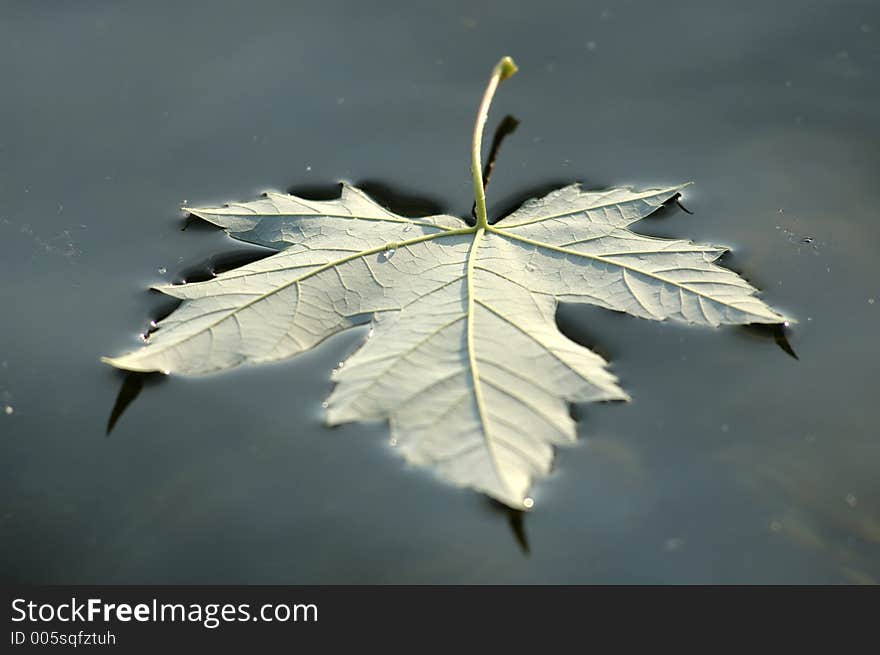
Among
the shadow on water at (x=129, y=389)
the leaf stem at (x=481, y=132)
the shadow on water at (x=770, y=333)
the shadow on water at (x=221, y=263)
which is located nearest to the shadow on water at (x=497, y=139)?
the leaf stem at (x=481, y=132)

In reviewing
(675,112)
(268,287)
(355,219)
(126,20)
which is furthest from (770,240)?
(126,20)

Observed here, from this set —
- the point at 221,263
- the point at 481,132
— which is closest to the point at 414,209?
the point at 481,132

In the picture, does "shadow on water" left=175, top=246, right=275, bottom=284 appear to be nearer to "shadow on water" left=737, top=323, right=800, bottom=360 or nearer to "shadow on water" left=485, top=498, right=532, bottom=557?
"shadow on water" left=485, top=498, right=532, bottom=557

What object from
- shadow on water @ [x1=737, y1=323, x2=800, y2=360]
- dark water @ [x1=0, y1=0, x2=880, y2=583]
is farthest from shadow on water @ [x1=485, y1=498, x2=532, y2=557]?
shadow on water @ [x1=737, y1=323, x2=800, y2=360]

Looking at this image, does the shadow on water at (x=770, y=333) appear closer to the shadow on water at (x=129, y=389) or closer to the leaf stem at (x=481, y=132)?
the leaf stem at (x=481, y=132)
